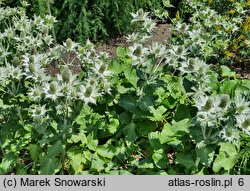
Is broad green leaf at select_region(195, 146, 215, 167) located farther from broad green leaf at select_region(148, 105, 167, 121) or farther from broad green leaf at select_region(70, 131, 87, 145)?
broad green leaf at select_region(70, 131, 87, 145)

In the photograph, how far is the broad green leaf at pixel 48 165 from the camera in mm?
2984

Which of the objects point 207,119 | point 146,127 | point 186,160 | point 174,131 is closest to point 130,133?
point 146,127

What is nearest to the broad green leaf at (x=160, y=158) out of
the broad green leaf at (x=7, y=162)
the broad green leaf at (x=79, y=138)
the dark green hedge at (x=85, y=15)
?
the broad green leaf at (x=79, y=138)

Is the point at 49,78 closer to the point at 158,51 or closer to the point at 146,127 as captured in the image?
the point at 158,51

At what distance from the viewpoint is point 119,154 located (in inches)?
128

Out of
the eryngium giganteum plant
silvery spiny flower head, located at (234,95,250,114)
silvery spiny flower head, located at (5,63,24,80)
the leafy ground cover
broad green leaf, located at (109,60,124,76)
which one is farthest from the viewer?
broad green leaf, located at (109,60,124,76)

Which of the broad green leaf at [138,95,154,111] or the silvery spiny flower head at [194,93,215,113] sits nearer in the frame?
the silvery spiny flower head at [194,93,215,113]

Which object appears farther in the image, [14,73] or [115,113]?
[115,113]

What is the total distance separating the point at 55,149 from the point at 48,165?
7.7 inches

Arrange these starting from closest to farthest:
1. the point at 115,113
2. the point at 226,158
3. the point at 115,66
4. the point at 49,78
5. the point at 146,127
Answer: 1. the point at 49,78
2. the point at 226,158
3. the point at 146,127
4. the point at 115,113
5. the point at 115,66

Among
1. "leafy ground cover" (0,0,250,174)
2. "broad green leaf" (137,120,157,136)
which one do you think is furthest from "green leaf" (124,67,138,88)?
"broad green leaf" (137,120,157,136)

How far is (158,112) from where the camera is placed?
3.23 m

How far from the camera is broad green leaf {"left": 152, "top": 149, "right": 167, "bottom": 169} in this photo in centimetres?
307

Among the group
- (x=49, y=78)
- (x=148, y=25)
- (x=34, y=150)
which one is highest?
(x=148, y=25)
